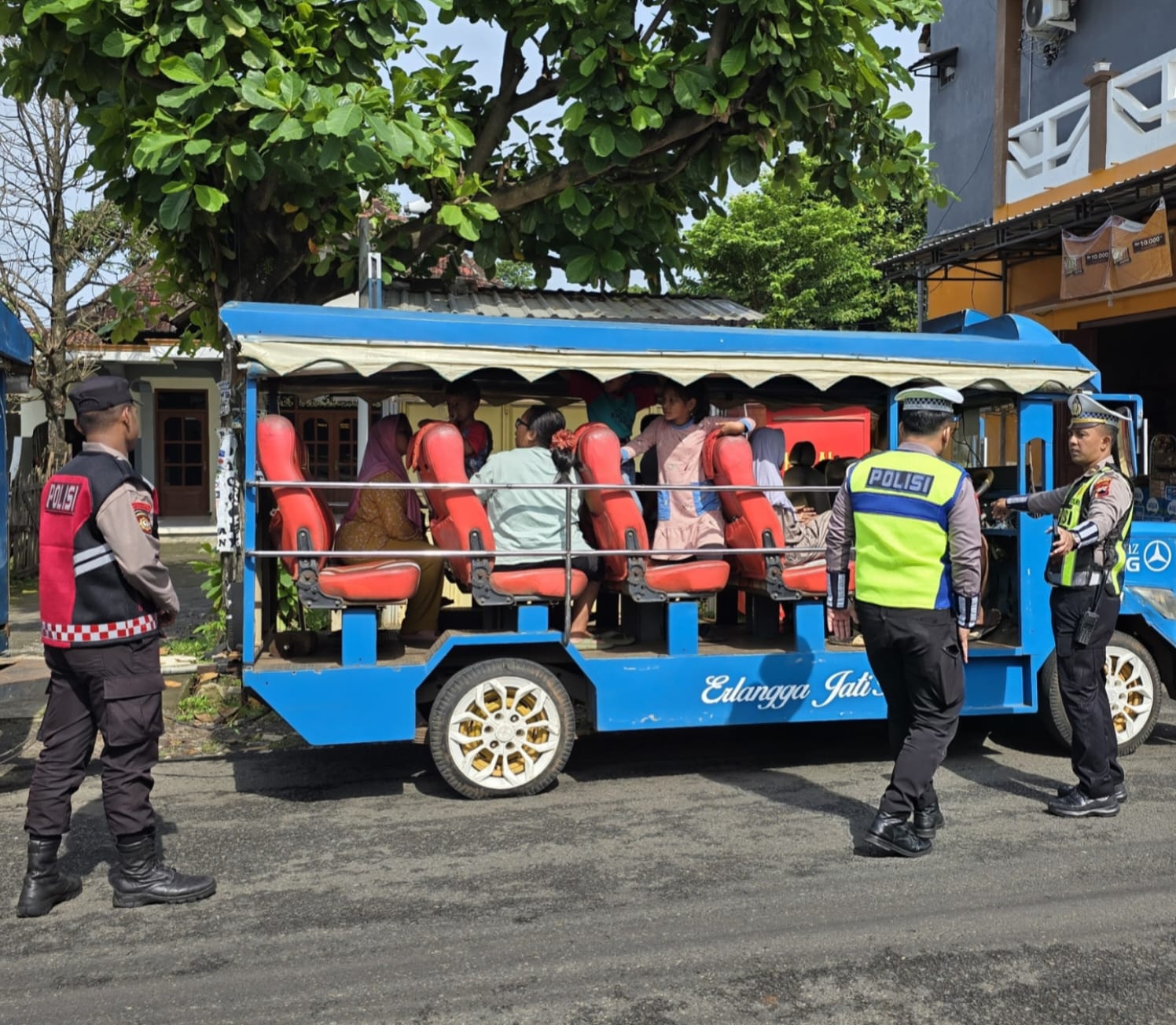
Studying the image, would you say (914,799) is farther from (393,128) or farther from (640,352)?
(393,128)

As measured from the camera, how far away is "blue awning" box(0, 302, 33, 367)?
667 centimetres

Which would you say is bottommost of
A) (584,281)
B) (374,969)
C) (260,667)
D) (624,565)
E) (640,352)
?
(374,969)

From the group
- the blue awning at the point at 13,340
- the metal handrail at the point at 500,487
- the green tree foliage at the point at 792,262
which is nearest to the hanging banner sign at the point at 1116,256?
the metal handrail at the point at 500,487

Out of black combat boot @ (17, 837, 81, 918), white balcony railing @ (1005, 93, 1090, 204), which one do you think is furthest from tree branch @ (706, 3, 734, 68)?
white balcony railing @ (1005, 93, 1090, 204)

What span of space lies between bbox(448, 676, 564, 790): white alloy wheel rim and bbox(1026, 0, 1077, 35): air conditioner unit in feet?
42.6

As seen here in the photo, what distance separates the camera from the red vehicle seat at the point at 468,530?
Answer: 227 inches

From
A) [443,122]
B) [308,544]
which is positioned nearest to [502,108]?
[443,122]

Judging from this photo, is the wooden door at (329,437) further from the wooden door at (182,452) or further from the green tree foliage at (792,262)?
the green tree foliage at (792,262)

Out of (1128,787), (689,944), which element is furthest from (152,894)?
(1128,787)

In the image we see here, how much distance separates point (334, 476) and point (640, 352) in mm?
15546

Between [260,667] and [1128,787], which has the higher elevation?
[260,667]

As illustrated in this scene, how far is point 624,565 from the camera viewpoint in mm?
6246

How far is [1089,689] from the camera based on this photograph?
5.42 metres

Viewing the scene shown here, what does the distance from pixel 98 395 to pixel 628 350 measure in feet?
8.46
